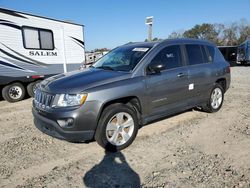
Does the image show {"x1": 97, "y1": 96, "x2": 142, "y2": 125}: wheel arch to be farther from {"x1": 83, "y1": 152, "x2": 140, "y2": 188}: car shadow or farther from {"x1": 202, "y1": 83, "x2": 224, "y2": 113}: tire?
{"x1": 202, "y1": 83, "x2": 224, "y2": 113}: tire

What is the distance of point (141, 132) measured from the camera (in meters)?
4.96

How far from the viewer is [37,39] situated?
30.1 feet

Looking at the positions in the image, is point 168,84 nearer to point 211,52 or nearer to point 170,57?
point 170,57

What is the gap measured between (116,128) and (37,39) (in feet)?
21.7

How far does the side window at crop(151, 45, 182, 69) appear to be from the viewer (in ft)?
15.6

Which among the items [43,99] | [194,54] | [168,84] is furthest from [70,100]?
[194,54]

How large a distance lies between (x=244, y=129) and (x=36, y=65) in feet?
24.9

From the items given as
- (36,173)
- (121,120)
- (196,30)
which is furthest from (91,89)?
(196,30)

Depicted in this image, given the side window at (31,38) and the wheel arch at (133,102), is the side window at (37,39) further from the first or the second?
the wheel arch at (133,102)

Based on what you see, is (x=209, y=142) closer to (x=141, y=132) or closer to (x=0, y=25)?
(x=141, y=132)

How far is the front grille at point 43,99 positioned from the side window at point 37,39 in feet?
17.6

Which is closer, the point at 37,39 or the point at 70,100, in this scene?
the point at 70,100

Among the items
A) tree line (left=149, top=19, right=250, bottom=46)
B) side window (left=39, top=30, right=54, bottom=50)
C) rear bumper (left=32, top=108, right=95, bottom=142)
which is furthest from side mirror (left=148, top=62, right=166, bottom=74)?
tree line (left=149, top=19, right=250, bottom=46)

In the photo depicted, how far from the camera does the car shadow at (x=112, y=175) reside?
10.4ft
